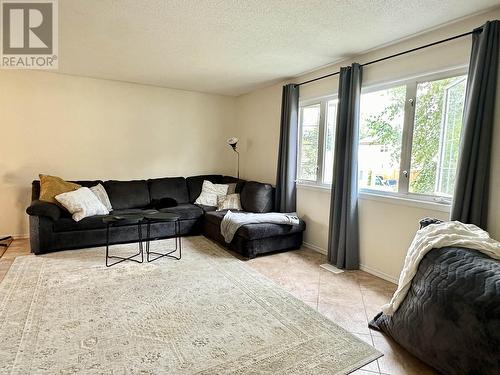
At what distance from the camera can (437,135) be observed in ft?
8.73

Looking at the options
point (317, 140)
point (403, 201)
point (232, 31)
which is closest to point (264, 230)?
point (317, 140)

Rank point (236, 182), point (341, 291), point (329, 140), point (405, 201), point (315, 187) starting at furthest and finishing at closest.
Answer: point (236, 182) < point (315, 187) < point (329, 140) < point (405, 201) < point (341, 291)

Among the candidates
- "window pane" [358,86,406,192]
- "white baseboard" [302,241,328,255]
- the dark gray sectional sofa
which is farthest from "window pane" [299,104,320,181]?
"white baseboard" [302,241,328,255]

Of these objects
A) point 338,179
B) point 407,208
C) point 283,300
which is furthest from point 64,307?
point 407,208

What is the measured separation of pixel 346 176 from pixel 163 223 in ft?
8.39

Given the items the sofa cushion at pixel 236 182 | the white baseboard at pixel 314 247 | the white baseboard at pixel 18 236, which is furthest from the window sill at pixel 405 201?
the white baseboard at pixel 18 236

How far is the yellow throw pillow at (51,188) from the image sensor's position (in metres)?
3.69

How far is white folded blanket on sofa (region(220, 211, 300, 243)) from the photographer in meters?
3.62

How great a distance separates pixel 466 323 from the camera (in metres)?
1.56

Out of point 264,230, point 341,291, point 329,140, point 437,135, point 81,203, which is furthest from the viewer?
point 329,140

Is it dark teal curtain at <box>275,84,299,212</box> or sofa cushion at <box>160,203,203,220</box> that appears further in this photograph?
sofa cushion at <box>160,203,203,220</box>

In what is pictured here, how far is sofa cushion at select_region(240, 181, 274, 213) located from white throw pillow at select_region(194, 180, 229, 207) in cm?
51

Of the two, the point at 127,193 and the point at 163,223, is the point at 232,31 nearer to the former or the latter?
the point at 163,223

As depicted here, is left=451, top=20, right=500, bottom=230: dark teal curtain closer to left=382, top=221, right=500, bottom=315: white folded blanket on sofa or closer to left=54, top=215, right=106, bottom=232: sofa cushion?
left=382, top=221, right=500, bottom=315: white folded blanket on sofa
